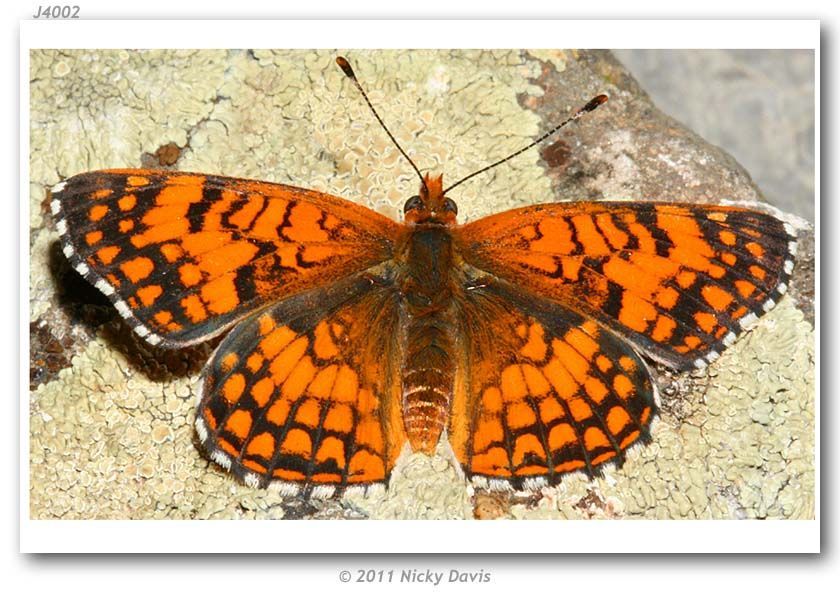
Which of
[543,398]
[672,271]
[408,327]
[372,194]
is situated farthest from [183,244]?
[672,271]

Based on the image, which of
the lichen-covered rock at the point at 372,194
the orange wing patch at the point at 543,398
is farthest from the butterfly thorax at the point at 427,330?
the lichen-covered rock at the point at 372,194

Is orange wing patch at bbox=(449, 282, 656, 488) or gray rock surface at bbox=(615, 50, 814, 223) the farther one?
gray rock surface at bbox=(615, 50, 814, 223)

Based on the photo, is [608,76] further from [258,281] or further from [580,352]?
[258,281]

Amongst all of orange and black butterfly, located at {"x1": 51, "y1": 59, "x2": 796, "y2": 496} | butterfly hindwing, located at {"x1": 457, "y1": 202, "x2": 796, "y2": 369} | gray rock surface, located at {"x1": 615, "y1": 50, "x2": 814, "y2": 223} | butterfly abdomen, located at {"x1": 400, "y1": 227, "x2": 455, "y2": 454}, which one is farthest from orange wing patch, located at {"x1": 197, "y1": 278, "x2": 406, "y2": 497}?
gray rock surface, located at {"x1": 615, "y1": 50, "x2": 814, "y2": 223}

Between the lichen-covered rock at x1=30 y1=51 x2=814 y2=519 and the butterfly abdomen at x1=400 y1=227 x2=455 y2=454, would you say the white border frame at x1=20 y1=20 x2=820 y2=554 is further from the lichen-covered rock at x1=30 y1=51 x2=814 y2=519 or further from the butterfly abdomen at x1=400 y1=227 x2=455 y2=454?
the butterfly abdomen at x1=400 y1=227 x2=455 y2=454

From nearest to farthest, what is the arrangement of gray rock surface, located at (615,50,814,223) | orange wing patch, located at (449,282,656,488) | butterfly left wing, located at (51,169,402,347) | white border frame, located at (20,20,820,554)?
butterfly left wing, located at (51,169,402,347) < orange wing patch, located at (449,282,656,488) < white border frame, located at (20,20,820,554) < gray rock surface, located at (615,50,814,223)
